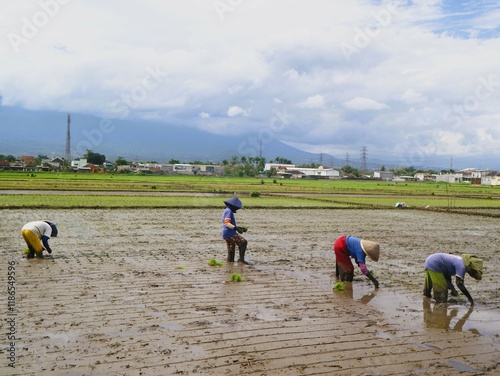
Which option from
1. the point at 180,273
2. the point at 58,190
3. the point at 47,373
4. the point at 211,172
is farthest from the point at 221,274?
the point at 211,172

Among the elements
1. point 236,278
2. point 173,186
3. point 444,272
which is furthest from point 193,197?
point 444,272

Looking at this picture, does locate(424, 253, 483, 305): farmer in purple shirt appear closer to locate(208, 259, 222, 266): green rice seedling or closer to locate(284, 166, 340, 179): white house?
locate(208, 259, 222, 266): green rice seedling

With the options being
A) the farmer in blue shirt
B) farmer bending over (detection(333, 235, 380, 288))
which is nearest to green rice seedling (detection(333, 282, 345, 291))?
farmer bending over (detection(333, 235, 380, 288))

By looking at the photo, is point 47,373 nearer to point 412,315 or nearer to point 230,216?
point 412,315

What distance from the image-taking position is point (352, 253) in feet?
32.4

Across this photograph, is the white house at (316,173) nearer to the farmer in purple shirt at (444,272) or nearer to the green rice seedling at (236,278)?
the green rice seedling at (236,278)

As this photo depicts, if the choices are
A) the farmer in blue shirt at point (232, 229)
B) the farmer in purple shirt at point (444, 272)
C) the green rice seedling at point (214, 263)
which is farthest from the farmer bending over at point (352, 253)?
the green rice seedling at point (214, 263)

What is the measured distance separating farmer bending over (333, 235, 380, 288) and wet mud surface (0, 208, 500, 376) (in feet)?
0.91

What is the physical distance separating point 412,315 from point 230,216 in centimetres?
520

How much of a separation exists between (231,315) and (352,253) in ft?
10.6

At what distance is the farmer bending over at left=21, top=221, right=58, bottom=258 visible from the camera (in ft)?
37.6

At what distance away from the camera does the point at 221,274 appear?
35.6 feet

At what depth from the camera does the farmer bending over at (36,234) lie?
11469 millimetres

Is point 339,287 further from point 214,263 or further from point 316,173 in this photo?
point 316,173
